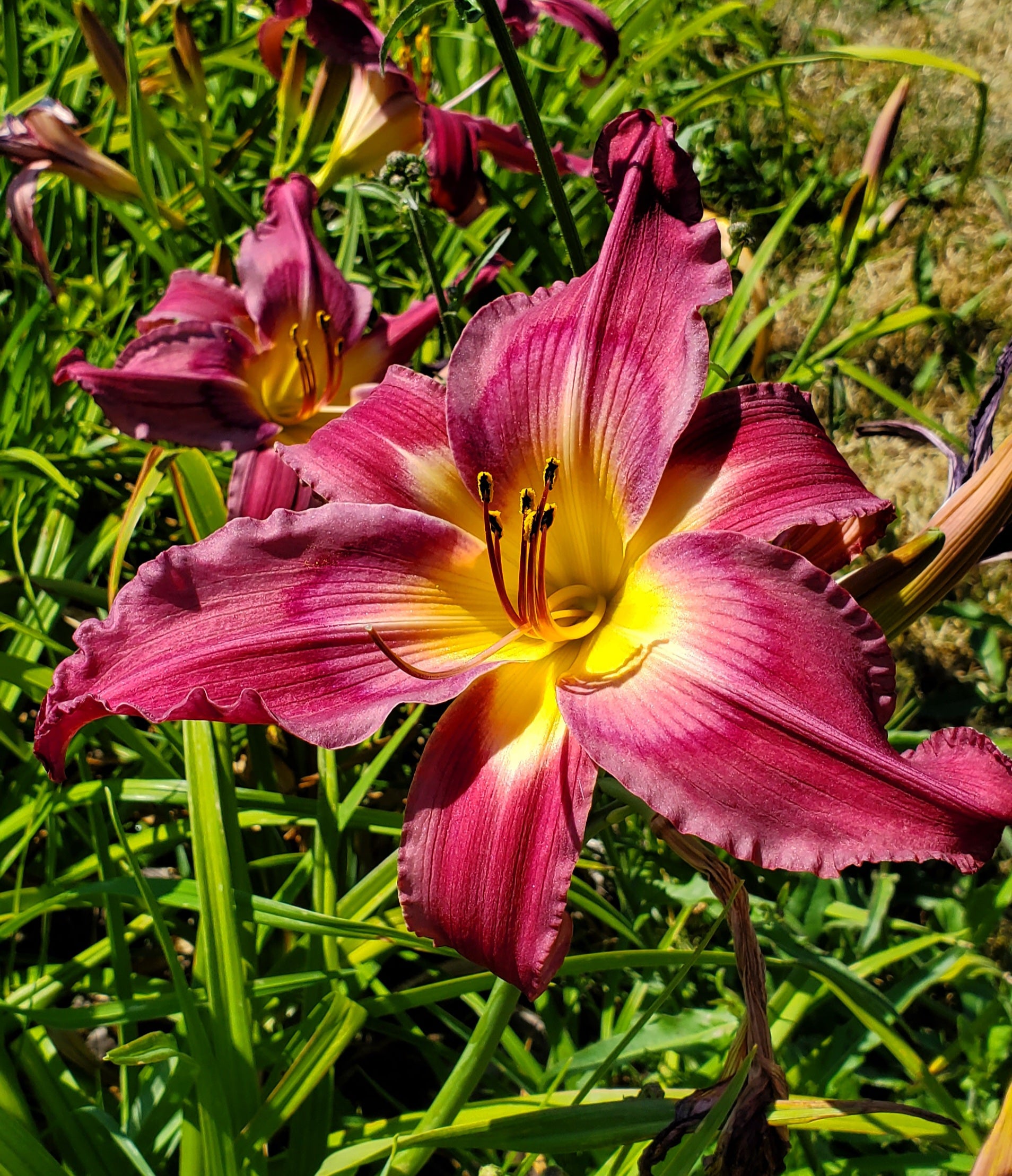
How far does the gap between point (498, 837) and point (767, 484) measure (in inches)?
13.6

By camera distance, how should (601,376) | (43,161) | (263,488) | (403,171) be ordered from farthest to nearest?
(43,161), (263,488), (403,171), (601,376)

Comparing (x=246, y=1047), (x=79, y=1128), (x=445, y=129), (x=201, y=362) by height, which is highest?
(x=445, y=129)

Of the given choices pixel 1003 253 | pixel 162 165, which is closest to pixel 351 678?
pixel 162 165

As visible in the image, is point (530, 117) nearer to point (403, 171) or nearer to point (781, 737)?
A: point (403, 171)

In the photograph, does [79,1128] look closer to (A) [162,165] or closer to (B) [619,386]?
(B) [619,386]

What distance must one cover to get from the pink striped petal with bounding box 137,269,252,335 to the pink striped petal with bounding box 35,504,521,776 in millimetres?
675

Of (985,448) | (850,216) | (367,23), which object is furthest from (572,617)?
(367,23)

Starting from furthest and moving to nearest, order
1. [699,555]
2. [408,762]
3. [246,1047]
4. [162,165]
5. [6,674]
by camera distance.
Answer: [162,165], [408,762], [6,674], [246,1047], [699,555]

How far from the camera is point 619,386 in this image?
0.83 metres

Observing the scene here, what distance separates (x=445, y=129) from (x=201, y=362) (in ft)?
1.55

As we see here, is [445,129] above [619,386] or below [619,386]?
above

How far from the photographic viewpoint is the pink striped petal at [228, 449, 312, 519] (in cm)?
121

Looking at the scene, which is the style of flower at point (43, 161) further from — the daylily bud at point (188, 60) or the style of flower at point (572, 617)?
the style of flower at point (572, 617)

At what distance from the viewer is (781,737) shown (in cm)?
65
